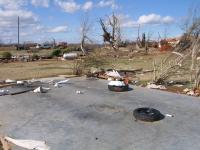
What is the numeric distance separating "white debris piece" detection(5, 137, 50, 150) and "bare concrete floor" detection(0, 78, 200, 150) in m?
0.20

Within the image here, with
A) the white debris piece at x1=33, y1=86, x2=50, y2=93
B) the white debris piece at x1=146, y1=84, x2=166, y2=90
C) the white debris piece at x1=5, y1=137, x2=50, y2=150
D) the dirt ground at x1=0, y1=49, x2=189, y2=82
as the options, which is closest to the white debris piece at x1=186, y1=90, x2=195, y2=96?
the white debris piece at x1=146, y1=84, x2=166, y2=90

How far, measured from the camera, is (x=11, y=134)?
8445 mm

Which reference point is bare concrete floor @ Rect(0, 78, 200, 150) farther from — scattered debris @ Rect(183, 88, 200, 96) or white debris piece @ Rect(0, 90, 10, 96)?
scattered debris @ Rect(183, 88, 200, 96)

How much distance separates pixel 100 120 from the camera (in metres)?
9.45

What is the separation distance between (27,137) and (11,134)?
53 centimetres

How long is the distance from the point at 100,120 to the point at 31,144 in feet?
7.81

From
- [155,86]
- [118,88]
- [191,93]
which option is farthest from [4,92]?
[191,93]

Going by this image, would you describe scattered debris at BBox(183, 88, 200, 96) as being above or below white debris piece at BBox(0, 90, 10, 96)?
above

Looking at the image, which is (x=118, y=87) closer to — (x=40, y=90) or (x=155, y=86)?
(x=155, y=86)

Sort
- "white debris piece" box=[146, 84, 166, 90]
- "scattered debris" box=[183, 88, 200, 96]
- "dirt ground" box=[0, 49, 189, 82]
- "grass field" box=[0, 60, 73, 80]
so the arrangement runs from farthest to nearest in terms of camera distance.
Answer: "grass field" box=[0, 60, 73, 80], "dirt ground" box=[0, 49, 189, 82], "white debris piece" box=[146, 84, 166, 90], "scattered debris" box=[183, 88, 200, 96]

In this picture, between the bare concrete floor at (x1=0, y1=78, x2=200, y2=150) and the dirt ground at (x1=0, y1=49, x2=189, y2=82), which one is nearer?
the bare concrete floor at (x1=0, y1=78, x2=200, y2=150)

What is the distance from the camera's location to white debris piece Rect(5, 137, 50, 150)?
7.48 m

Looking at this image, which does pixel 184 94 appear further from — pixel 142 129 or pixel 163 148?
pixel 163 148

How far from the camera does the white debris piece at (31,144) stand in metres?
7.48
